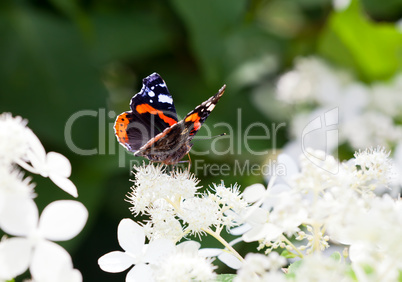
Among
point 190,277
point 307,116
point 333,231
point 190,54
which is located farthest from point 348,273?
point 190,54

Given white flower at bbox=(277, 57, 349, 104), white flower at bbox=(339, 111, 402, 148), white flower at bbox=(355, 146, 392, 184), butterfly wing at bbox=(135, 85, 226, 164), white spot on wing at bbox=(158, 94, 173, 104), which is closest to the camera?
white flower at bbox=(355, 146, 392, 184)

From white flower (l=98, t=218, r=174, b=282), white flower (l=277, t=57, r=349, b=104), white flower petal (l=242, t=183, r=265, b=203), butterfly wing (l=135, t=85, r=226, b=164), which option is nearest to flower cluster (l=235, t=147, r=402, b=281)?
white flower petal (l=242, t=183, r=265, b=203)

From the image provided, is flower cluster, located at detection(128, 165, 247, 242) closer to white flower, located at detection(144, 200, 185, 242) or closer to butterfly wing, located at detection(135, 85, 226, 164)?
white flower, located at detection(144, 200, 185, 242)

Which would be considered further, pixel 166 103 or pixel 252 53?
pixel 252 53

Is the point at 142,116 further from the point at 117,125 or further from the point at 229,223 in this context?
the point at 229,223

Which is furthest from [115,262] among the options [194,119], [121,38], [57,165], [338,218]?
[121,38]

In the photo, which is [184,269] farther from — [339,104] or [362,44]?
[362,44]

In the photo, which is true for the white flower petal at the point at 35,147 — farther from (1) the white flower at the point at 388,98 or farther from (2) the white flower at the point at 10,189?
(1) the white flower at the point at 388,98

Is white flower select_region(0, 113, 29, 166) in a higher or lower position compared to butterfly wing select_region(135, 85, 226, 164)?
lower
